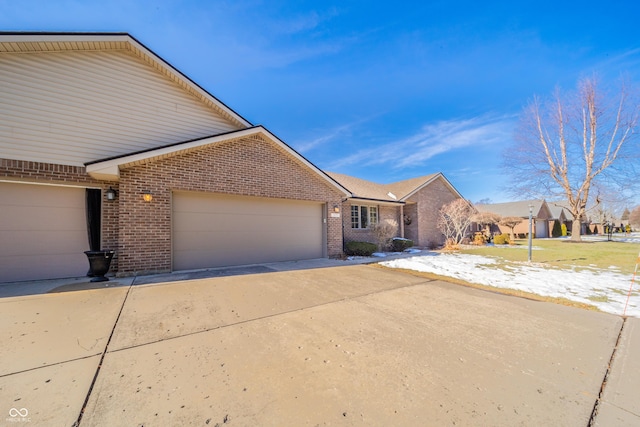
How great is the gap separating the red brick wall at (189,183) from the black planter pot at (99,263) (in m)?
0.43

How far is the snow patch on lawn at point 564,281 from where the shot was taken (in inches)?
191

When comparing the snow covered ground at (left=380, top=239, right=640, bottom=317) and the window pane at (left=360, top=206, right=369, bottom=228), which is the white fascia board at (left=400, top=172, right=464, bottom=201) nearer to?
the window pane at (left=360, top=206, right=369, bottom=228)

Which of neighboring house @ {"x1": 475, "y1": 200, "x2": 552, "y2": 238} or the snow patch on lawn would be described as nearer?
the snow patch on lawn

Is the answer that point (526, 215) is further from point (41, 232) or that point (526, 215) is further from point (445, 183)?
point (41, 232)

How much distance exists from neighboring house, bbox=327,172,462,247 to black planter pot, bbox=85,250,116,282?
9.33m

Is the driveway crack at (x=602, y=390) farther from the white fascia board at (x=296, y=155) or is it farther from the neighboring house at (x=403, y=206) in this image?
the neighboring house at (x=403, y=206)

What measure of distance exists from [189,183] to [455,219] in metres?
15.4

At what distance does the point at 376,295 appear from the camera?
16.6ft

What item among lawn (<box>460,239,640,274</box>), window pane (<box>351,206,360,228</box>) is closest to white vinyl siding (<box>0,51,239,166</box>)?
window pane (<box>351,206,360,228</box>)

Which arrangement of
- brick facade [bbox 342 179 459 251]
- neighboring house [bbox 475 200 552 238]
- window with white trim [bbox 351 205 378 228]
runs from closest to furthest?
1. window with white trim [bbox 351 205 378 228]
2. brick facade [bbox 342 179 459 251]
3. neighboring house [bbox 475 200 552 238]

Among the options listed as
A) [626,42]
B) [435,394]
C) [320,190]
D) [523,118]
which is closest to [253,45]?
[320,190]

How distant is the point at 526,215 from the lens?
29594 millimetres

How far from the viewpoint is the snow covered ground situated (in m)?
4.86

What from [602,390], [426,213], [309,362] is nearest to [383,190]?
[426,213]
